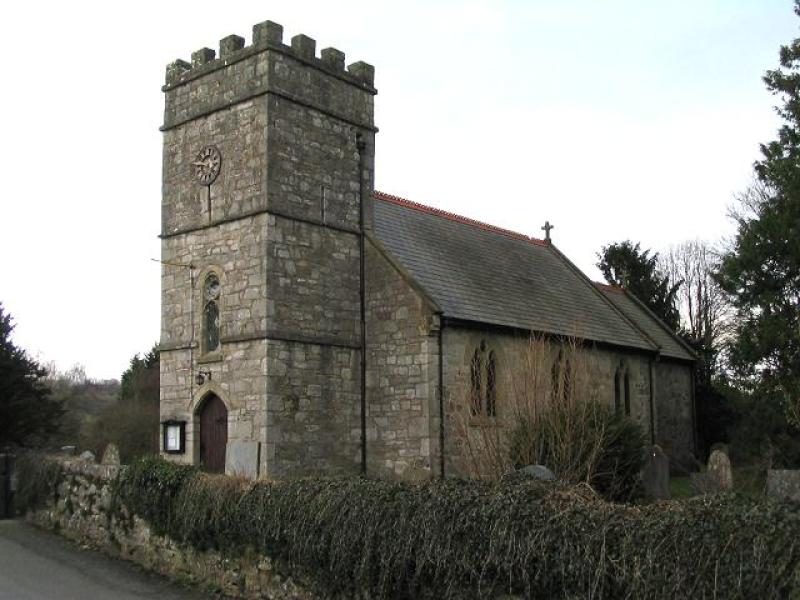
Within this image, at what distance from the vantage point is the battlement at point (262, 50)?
18703mm

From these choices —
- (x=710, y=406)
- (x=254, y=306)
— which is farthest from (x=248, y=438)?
(x=710, y=406)

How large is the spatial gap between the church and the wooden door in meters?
0.04

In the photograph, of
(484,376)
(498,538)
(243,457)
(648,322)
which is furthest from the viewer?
(648,322)

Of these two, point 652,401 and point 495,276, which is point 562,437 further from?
point 652,401

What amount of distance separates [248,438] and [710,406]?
20084 millimetres

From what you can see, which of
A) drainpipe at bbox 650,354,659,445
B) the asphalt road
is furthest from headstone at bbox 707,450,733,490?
drainpipe at bbox 650,354,659,445

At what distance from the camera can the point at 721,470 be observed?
1592cm

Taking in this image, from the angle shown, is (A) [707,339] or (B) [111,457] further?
(A) [707,339]

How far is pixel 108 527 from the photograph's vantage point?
46.2ft

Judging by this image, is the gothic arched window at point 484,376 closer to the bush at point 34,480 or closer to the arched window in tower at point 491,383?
the arched window in tower at point 491,383

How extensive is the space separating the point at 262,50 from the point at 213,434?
339 inches

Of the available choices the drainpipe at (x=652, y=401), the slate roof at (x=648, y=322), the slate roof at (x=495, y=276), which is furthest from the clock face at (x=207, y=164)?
the drainpipe at (x=652, y=401)

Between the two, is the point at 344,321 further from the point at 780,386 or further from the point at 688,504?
the point at 688,504

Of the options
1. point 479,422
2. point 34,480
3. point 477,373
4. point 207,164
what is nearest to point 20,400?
point 34,480
